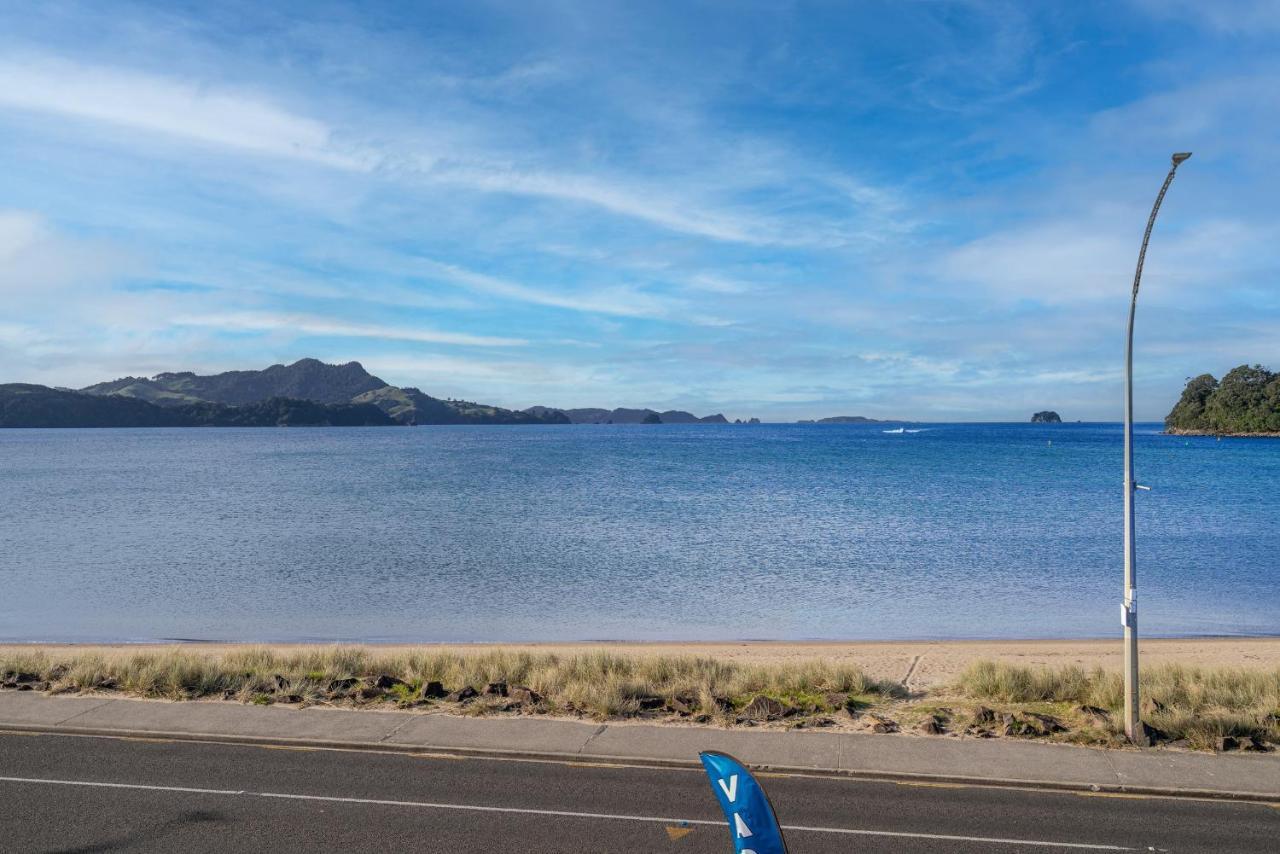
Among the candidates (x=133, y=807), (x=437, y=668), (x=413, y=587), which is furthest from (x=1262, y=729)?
(x=413, y=587)

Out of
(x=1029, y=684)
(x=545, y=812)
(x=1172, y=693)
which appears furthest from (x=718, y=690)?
(x=1172, y=693)

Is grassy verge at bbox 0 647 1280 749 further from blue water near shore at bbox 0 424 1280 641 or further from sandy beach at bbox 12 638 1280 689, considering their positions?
blue water near shore at bbox 0 424 1280 641

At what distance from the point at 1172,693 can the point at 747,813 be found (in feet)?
45.5

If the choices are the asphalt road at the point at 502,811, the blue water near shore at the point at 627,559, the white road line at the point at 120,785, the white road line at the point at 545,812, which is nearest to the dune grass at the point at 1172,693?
the asphalt road at the point at 502,811

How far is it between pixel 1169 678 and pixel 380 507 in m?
53.5

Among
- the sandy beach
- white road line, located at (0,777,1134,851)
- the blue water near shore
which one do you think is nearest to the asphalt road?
white road line, located at (0,777,1134,851)

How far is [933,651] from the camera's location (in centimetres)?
2278

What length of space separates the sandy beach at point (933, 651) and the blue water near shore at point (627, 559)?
2.24 meters

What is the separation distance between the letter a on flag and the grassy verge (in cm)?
1051

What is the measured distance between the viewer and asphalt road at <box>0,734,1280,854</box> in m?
9.89

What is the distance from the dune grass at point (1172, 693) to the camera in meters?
13.5

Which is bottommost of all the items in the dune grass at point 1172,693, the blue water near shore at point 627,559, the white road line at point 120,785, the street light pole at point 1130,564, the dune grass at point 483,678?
the blue water near shore at point 627,559

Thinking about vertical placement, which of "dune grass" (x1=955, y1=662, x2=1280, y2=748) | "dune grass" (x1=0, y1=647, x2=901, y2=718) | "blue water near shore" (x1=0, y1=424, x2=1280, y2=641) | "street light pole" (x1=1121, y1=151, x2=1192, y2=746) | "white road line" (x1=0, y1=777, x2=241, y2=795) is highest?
"street light pole" (x1=1121, y1=151, x2=1192, y2=746)

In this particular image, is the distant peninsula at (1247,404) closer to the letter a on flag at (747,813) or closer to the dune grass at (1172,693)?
the dune grass at (1172,693)
